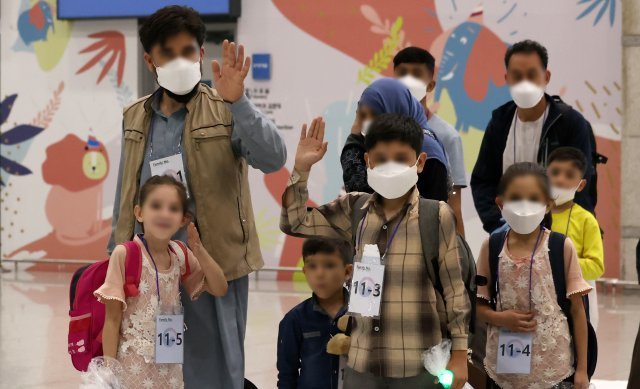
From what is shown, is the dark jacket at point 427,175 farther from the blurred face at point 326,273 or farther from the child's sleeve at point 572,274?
the child's sleeve at point 572,274

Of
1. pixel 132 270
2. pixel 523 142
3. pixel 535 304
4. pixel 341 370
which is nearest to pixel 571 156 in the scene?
pixel 523 142

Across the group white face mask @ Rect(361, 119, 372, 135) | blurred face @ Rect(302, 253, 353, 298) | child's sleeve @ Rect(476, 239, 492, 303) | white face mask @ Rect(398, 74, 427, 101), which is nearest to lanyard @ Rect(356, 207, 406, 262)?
white face mask @ Rect(361, 119, 372, 135)

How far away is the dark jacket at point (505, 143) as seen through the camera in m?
4.60

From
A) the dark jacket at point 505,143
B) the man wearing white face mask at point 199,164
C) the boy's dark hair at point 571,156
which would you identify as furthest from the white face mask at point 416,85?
the man wearing white face mask at point 199,164

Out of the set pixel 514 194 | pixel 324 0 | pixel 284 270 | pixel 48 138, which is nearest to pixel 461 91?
pixel 324 0

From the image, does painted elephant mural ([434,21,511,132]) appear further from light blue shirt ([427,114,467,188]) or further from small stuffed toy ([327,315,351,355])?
small stuffed toy ([327,315,351,355])

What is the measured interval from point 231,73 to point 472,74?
618cm

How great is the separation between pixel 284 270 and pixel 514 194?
20.4ft

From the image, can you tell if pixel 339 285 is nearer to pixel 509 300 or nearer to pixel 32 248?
pixel 509 300

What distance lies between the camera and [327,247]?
3.99 meters

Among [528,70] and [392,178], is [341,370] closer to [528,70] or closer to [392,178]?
[392,178]

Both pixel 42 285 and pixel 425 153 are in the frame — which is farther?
pixel 42 285

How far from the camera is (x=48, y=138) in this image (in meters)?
10.5

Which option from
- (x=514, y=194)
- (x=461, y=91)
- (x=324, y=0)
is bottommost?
(x=514, y=194)
